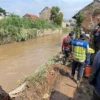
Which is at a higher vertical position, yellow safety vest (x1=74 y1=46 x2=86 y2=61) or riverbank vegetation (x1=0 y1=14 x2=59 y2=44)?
yellow safety vest (x1=74 y1=46 x2=86 y2=61)

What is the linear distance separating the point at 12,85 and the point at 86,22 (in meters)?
10.4

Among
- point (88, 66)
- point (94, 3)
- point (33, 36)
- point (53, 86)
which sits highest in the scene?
point (94, 3)

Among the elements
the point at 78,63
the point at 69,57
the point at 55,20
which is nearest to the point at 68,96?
the point at 78,63

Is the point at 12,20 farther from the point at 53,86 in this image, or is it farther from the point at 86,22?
the point at 53,86

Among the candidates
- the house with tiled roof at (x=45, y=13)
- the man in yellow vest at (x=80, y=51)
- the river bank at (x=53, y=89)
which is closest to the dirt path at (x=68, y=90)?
the river bank at (x=53, y=89)

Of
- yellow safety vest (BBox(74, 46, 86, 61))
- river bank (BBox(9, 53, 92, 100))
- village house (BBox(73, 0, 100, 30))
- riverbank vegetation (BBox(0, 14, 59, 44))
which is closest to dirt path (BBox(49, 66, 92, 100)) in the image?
river bank (BBox(9, 53, 92, 100))

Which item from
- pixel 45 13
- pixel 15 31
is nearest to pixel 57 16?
pixel 45 13

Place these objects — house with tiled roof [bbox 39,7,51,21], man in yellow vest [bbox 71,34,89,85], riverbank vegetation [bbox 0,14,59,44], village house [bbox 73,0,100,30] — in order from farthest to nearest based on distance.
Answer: house with tiled roof [bbox 39,7,51,21] → riverbank vegetation [bbox 0,14,59,44] → village house [bbox 73,0,100,30] → man in yellow vest [bbox 71,34,89,85]

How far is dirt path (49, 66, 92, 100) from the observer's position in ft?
19.9

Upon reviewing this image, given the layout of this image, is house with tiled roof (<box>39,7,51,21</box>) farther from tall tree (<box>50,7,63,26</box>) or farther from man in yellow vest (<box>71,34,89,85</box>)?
man in yellow vest (<box>71,34,89,85</box>)

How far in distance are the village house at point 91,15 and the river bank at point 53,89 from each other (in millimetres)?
10308

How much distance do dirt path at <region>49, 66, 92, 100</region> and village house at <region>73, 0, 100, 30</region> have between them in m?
10.1

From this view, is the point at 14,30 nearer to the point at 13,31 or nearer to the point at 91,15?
the point at 13,31

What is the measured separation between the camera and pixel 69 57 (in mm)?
9414
